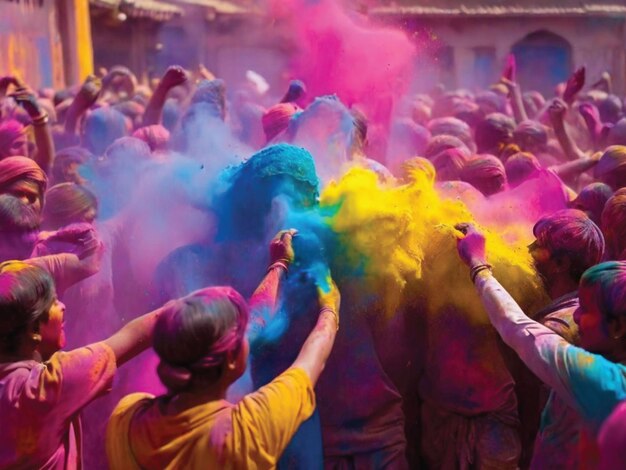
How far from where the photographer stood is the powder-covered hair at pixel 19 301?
196cm

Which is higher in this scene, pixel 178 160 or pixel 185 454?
pixel 178 160

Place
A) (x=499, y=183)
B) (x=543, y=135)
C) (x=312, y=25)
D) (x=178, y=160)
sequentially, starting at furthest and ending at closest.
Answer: (x=312, y=25)
(x=543, y=135)
(x=499, y=183)
(x=178, y=160)

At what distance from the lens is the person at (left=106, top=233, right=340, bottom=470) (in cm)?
171

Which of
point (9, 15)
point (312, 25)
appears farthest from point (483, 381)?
point (9, 15)

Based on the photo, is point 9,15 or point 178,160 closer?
point 178,160

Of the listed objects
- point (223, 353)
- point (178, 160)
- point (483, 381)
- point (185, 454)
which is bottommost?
point (483, 381)

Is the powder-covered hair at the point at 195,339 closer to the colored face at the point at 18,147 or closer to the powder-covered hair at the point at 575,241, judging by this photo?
the powder-covered hair at the point at 575,241

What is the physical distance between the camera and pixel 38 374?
6.28ft

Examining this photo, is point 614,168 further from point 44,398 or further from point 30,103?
point 30,103

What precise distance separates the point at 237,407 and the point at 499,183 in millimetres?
2646

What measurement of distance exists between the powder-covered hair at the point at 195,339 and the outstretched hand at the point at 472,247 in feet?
3.10

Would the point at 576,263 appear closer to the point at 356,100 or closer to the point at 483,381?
the point at 483,381

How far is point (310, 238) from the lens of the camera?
2.53 meters

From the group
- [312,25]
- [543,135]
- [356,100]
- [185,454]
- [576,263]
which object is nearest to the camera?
[185,454]
